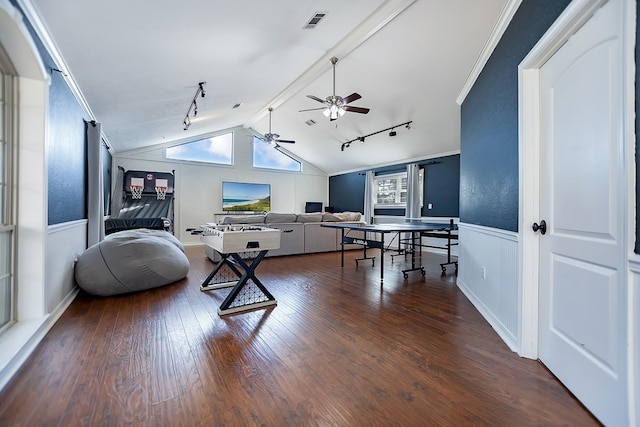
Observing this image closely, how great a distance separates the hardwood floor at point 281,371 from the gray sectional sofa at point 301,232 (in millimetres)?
2662

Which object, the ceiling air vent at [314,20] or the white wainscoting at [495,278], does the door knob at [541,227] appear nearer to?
the white wainscoting at [495,278]

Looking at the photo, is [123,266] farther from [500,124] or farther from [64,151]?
[500,124]

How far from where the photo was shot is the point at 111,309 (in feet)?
8.34

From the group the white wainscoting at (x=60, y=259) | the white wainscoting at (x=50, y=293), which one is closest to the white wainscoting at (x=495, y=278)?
the white wainscoting at (x=50, y=293)

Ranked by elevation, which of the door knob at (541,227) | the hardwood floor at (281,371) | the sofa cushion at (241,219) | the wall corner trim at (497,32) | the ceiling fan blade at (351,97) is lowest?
the hardwood floor at (281,371)

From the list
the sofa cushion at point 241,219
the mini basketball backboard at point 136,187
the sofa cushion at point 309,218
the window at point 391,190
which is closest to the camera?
the sofa cushion at point 241,219

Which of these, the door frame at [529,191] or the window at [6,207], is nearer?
the door frame at [529,191]

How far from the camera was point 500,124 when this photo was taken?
2.19 meters

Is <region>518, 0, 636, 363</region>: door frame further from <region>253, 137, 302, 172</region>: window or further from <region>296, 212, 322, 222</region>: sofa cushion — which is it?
<region>253, 137, 302, 172</region>: window

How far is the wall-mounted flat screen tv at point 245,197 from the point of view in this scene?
27.0 ft

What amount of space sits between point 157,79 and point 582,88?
163 inches

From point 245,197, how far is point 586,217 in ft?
26.6

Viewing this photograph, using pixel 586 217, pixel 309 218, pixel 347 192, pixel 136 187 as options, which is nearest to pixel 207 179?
pixel 136 187

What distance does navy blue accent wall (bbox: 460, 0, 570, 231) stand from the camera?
177 cm
